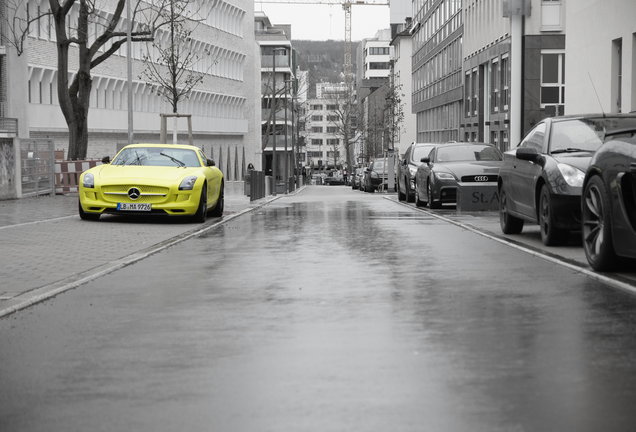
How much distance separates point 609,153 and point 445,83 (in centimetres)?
7364

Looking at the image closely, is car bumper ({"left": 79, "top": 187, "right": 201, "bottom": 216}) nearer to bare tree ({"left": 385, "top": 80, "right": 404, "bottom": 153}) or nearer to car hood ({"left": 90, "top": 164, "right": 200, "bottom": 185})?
car hood ({"left": 90, "top": 164, "right": 200, "bottom": 185})

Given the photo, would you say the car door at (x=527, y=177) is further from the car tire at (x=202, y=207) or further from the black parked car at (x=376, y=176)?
the black parked car at (x=376, y=176)

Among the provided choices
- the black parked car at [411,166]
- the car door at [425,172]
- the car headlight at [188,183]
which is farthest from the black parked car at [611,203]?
the black parked car at [411,166]

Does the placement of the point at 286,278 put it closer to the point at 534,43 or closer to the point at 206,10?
the point at 534,43

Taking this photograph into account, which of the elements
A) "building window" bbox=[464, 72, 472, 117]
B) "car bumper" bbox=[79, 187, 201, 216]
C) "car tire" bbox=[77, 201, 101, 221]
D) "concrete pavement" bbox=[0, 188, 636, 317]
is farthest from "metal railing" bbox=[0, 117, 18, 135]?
"car bumper" bbox=[79, 187, 201, 216]

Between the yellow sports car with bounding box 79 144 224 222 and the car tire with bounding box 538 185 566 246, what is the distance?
773 centimetres

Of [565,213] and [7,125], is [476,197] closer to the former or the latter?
[565,213]

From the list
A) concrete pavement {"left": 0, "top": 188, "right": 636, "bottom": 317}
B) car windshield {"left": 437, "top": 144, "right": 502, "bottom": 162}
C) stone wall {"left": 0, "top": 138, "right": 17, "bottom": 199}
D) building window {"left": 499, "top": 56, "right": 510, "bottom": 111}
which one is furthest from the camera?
building window {"left": 499, "top": 56, "right": 510, "bottom": 111}

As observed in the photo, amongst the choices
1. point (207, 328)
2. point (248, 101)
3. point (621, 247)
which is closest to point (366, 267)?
point (621, 247)

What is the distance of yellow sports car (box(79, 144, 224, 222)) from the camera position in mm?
20125

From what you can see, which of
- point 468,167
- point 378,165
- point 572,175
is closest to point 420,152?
point 468,167

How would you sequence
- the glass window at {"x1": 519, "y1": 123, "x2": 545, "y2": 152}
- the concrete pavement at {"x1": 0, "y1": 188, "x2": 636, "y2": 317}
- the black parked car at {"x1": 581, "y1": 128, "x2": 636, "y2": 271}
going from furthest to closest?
1. the glass window at {"x1": 519, "y1": 123, "x2": 545, "y2": 152}
2. the concrete pavement at {"x1": 0, "y1": 188, "x2": 636, "y2": 317}
3. the black parked car at {"x1": 581, "y1": 128, "x2": 636, "y2": 271}

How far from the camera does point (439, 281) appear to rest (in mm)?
10422

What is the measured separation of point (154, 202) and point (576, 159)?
8.50m
